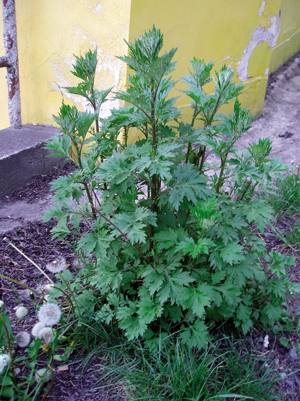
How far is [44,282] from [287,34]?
4892 millimetres

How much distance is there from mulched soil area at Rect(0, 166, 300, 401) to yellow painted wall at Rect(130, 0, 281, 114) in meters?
1.23

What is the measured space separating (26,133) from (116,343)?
1.75 m

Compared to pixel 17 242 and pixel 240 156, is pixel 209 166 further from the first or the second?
pixel 17 242

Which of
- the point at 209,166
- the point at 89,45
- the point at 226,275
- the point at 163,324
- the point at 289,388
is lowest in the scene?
the point at 289,388

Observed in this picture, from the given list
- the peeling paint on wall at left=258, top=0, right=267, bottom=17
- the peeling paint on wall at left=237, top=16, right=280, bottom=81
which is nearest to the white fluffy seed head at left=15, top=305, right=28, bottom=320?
the peeling paint on wall at left=237, top=16, right=280, bottom=81

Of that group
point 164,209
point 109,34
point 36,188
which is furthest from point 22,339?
point 109,34

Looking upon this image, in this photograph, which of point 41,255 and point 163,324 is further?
point 41,255

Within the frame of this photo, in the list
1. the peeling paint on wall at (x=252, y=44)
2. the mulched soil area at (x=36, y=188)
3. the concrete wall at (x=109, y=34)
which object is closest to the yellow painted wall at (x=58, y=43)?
the concrete wall at (x=109, y=34)

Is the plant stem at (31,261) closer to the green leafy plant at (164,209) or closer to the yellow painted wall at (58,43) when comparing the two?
the green leafy plant at (164,209)

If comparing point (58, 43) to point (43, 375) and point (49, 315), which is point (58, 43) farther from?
point (43, 375)

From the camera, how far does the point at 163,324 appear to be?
74.5 inches

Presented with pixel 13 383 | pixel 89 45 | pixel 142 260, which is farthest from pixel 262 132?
pixel 13 383

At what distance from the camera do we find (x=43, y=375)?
5.74 feet

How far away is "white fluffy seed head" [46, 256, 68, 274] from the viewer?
7.36 ft
